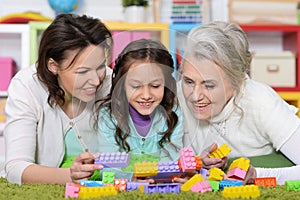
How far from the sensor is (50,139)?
4.58ft

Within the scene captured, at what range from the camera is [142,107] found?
111cm

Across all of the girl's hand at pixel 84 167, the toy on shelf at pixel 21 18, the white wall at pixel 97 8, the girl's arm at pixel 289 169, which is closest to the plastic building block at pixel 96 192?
the girl's hand at pixel 84 167

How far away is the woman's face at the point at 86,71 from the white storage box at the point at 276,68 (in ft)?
4.81

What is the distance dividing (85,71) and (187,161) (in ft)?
1.05

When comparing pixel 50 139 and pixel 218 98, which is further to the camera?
pixel 50 139

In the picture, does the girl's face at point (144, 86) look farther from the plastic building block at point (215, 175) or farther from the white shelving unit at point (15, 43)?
the white shelving unit at point (15, 43)

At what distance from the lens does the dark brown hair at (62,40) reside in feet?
4.21

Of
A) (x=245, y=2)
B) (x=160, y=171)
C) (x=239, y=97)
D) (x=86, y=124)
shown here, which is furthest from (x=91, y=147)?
(x=245, y=2)

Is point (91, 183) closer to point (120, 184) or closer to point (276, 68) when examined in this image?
point (120, 184)

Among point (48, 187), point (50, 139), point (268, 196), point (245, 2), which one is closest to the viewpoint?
point (268, 196)

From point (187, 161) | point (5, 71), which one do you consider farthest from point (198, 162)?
point (5, 71)

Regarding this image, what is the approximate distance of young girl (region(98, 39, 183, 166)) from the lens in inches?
43.1

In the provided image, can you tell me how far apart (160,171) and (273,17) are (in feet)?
5.88

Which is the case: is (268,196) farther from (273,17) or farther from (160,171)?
(273,17)
